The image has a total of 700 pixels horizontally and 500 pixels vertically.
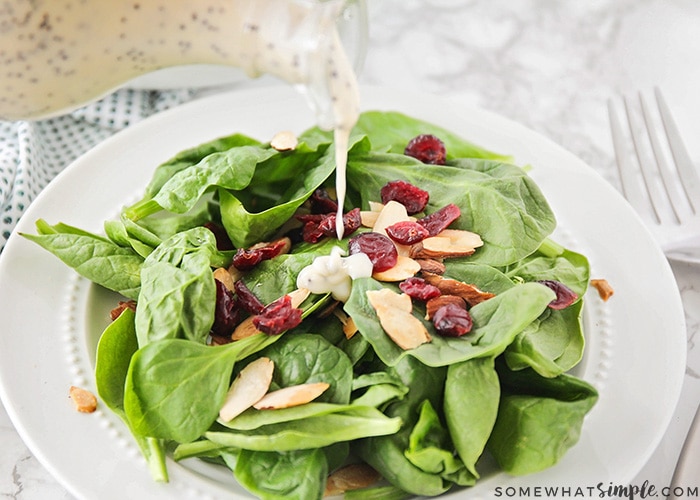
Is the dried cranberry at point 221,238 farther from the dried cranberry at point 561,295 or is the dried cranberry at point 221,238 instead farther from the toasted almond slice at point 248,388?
the dried cranberry at point 561,295

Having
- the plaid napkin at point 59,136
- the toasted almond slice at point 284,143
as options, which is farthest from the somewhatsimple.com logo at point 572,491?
the plaid napkin at point 59,136

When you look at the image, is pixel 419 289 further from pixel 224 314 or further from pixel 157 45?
pixel 157 45

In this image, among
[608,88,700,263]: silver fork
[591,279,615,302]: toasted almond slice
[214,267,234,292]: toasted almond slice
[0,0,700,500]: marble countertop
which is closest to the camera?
[214,267,234,292]: toasted almond slice

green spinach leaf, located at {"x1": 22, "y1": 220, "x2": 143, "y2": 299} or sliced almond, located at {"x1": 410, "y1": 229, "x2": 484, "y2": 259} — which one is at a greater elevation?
sliced almond, located at {"x1": 410, "y1": 229, "x2": 484, "y2": 259}

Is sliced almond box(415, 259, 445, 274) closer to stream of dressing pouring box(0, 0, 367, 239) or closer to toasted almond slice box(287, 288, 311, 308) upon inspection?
toasted almond slice box(287, 288, 311, 308)

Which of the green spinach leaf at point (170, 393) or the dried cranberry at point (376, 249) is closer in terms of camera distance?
the green spinach leaf at point (170, 393)

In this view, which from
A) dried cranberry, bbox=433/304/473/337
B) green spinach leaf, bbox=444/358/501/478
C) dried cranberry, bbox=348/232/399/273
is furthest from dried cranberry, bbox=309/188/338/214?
green spinach leaf, bbox=444/358/501/478

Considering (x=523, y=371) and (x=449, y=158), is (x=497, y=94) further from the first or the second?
(x=523, y=371)
